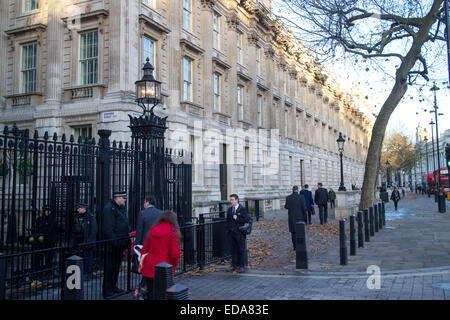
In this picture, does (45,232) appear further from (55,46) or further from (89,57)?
(55,46)

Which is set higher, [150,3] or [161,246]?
[150,3]

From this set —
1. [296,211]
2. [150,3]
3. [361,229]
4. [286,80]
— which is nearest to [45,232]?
[296,211]

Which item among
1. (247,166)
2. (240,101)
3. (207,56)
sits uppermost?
(207,56)

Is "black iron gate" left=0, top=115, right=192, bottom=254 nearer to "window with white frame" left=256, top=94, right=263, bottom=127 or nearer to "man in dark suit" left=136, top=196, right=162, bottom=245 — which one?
"man in dark suit" left=136, top=196, right=162, bottom=245

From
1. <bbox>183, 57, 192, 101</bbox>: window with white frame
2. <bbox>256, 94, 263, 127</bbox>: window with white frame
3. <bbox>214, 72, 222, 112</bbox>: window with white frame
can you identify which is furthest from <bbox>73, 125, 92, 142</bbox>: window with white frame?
<bbox>256, 94, 263, 127</bbox>: window with white frame

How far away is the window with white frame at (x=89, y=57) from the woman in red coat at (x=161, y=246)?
13160 millimetres

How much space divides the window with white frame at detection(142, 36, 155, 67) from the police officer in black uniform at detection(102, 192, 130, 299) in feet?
39.7

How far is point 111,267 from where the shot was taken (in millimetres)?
6648

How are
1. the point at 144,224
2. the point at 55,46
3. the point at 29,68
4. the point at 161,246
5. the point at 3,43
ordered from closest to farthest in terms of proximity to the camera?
the point at 161,246, the point at 144,224, the point at 55,46, the point at 29,68, the point at 3,43

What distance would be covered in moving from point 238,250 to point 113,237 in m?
3.06

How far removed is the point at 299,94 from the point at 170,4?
73.0ft

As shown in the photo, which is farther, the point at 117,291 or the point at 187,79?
the point at 187,79

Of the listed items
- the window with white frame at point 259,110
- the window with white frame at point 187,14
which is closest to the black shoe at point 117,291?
the window with white frame at point 187,14
